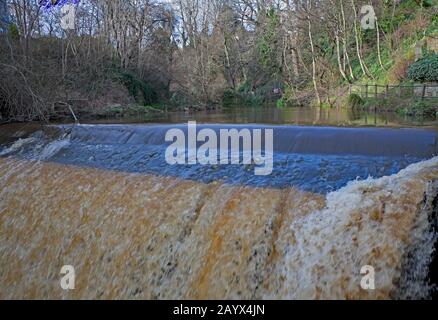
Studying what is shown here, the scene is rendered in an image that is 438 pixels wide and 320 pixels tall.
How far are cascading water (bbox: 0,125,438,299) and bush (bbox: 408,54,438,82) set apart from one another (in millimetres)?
7454

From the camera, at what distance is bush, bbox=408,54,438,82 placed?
1194 cm

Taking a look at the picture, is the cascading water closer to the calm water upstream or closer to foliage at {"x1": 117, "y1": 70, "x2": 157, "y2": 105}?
the calm water upstream

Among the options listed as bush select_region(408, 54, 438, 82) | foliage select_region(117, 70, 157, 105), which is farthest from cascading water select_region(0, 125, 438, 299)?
foliage select_region(117, 70, 157, 105)

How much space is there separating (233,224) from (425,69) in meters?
10.8

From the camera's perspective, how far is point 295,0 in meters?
19.5

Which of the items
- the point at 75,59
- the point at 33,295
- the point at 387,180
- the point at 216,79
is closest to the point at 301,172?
the point at 387,180

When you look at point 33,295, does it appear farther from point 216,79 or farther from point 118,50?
point 216,79

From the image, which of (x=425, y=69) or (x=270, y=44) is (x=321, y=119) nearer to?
(x=425, y=69)

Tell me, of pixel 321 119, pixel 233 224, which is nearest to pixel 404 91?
pixel 321 119

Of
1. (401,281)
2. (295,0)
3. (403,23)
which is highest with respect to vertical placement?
(295,0)

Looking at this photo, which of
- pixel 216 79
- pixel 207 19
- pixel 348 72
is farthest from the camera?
pixel 207 19

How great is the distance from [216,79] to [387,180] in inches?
826

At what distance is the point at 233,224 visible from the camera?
12.2ft

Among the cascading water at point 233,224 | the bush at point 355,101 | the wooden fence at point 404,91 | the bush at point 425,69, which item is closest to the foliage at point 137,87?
the bush at point 355,101
